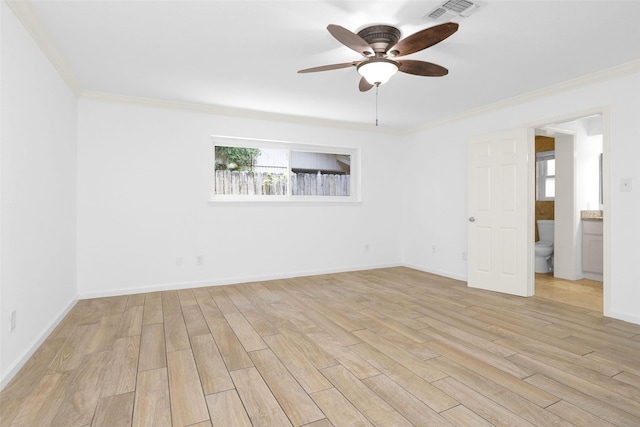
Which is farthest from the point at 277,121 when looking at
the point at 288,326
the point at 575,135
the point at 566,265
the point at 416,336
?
the point at 566,265

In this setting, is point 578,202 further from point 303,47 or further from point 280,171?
point 303,47

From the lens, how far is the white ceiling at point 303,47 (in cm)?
222

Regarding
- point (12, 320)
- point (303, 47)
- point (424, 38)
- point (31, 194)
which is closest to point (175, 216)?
point (31, 194)

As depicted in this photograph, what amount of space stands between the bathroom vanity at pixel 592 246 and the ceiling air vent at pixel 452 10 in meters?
4.12

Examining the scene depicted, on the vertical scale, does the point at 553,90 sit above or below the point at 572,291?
above

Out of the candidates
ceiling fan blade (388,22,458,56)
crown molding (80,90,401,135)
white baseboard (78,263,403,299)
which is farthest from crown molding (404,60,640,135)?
white baseboard (78,263,403,299)

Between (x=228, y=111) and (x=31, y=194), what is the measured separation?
8.39ft

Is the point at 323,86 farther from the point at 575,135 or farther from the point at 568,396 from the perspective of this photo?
the point at 575,135

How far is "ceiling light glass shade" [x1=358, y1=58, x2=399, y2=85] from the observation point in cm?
246

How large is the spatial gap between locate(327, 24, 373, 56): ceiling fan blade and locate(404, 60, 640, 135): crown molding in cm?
246

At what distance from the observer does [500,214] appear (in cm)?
414

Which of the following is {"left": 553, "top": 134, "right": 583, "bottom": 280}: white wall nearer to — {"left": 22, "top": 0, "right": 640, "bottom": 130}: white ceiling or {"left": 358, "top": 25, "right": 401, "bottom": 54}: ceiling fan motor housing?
{"left": 22, "top": 0, "right": 640, "bottom": 130}: white ceiling

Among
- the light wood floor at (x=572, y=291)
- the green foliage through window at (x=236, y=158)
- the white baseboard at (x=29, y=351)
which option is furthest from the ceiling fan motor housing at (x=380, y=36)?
the light wood floor at (x=572, y=291)

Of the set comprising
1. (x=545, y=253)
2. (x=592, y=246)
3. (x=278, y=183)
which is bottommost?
(x=545, y=253)
